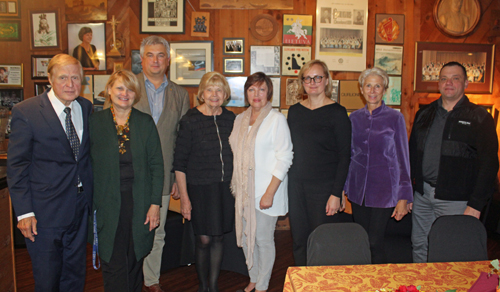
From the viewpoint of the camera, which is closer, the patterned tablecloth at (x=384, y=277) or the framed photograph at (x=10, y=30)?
Answer: the patterned tablecloth at (x=384, y=277)

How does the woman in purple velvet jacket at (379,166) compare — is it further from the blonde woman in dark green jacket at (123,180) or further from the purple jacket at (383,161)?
the blonde woman in dark green jacket at (123,180)

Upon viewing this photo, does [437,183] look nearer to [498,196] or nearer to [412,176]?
[412,176]

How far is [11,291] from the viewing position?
2.06 meters

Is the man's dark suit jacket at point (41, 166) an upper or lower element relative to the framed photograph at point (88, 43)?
lower

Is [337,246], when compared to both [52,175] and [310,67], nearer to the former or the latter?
[310,67]

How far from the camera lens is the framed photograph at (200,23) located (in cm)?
359

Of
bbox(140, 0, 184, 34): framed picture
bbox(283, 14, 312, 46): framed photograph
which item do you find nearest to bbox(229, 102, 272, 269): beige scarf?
bbox(283, 14, 312, 46): framed photograph

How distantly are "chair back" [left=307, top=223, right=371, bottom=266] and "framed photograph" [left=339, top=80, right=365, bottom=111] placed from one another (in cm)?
250

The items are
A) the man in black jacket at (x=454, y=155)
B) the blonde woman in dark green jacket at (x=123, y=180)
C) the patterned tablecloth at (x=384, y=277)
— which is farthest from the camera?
the man in black jacket at (x=454, y=155)

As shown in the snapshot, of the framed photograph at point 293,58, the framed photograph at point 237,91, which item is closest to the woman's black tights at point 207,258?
the framed photograph at point 237,91

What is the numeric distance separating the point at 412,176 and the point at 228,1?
2.72 meters

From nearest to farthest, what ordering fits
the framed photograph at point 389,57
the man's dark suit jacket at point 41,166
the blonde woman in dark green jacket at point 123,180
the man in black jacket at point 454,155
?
1. the man's dark suit jacket at point 41,166
2. the blonde woman in dark green jacket at point 123,180
3. the man in black jacket at point 454,155
4. the framed photograph at point 389,57

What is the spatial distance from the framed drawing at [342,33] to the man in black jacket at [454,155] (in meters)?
1.61

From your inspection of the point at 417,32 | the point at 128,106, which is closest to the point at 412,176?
the point at 128,106
